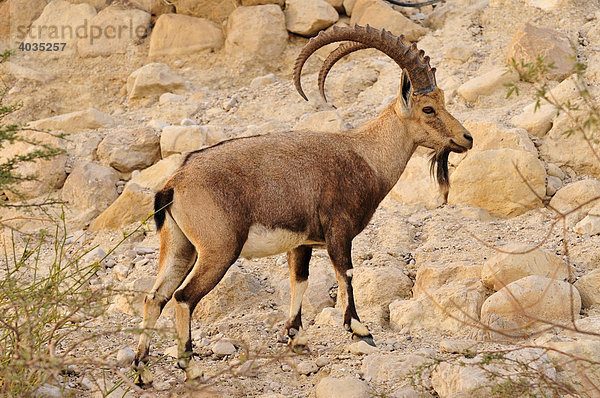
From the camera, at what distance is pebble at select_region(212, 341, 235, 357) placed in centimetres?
629

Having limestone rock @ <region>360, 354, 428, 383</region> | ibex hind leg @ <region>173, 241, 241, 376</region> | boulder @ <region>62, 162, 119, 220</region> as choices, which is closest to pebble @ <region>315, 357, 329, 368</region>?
limestone rock @ <region>360, 354, 428, 383</region>

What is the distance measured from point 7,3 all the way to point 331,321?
400 inches

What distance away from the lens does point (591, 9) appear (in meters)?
11.6

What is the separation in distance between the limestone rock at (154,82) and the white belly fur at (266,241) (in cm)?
666

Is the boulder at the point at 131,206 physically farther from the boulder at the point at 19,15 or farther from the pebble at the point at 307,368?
the boulder at the point at 19,15

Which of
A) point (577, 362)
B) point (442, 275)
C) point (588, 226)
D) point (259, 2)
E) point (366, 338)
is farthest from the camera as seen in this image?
point (259, 2)

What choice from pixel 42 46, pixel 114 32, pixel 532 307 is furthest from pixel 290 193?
pixel 42 46

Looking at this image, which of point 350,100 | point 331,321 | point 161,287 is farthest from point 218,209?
point 350,100

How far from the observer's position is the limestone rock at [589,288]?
21.5 ft

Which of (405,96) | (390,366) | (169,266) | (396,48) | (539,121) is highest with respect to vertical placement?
(396,48)

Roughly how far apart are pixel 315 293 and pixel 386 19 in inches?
244

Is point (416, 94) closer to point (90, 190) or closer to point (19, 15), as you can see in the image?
point (90, 190)

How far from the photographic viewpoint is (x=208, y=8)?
13.0 m

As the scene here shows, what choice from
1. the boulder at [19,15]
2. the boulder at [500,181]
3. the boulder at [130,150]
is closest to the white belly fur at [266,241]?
the boulder at [500,181]
